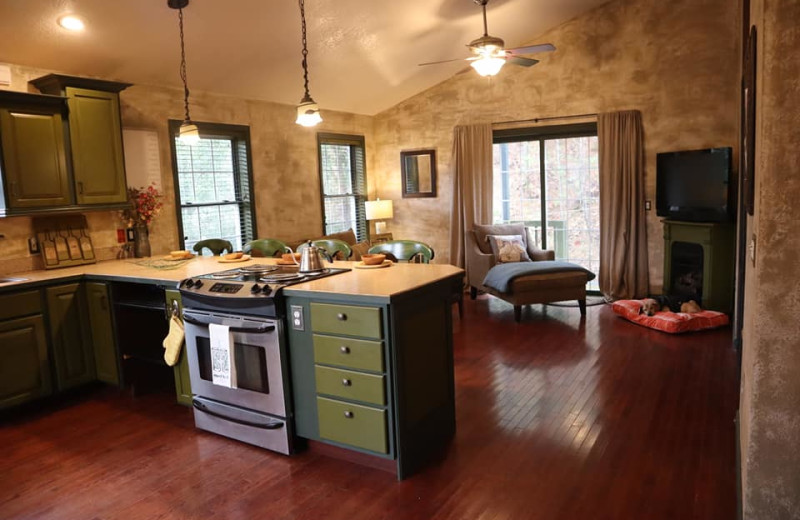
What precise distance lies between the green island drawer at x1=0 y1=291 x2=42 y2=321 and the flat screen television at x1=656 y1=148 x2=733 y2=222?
5.94 m

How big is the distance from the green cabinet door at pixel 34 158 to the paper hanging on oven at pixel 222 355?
6.22 feet

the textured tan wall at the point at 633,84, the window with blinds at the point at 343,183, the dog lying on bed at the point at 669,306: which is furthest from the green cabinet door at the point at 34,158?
Answer: the dog lying on bed at the point at 669,306

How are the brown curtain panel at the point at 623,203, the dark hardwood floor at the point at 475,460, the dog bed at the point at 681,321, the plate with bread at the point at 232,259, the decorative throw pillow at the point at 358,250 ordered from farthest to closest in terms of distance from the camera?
1. the decorative throw pillow at the point at 358,250
2. the brown curtain panel at the point at 623,203
3. the dog bed at the point at 681,321
4. the plate with bread at the point at 232,259
5. the dark hardwood floor at the point at 475,460

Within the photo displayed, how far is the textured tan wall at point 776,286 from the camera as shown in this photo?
1.90m

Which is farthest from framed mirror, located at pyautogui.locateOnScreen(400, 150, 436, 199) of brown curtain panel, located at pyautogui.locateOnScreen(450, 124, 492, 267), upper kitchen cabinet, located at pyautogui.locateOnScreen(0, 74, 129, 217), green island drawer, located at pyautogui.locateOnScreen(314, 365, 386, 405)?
green island drawer, located at pyautogui.locateOnScreen(314, 365, 386, 405)

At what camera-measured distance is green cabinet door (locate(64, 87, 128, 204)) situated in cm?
430

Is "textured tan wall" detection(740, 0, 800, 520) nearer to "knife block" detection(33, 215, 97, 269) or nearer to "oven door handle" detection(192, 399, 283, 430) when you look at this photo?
"oven door handle" detection(192, 399, 283, 430)

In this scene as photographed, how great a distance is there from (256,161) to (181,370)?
3.17 meters

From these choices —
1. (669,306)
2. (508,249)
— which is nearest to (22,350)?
(508,249)

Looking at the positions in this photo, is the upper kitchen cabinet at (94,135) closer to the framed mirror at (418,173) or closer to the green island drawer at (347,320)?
the green island drawer at (347,320)

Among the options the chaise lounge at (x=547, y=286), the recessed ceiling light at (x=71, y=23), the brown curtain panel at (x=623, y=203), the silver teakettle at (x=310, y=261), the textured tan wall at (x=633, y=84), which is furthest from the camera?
the brown curtain panel at (x=623, y=203)

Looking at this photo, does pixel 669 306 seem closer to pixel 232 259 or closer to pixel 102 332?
pixel 232 259

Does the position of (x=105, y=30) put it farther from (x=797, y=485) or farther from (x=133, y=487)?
(x=797, y=485)

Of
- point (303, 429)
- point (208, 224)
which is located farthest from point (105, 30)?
point (303, 429)
